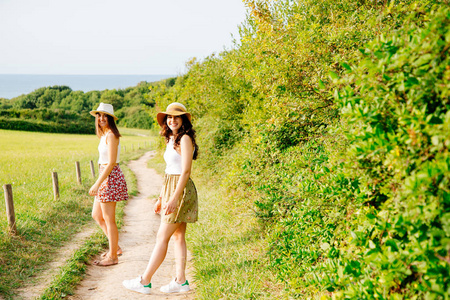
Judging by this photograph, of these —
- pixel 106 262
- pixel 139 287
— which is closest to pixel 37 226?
pixel 106 262

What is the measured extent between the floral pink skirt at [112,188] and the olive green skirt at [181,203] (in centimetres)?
127

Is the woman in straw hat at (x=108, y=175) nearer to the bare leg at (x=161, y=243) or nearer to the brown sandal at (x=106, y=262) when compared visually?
the brown sandal at (x=106, y=262)

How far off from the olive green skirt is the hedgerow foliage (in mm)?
1180

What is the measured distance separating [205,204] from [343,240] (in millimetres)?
5837

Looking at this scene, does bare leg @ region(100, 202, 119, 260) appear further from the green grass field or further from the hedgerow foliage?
the hedgerow foliage

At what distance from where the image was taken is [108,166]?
507 centimetres

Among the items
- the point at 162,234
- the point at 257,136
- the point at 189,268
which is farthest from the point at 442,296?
the point at 257,136

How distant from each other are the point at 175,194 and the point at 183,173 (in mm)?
278

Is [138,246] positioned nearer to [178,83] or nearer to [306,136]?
[306,136]

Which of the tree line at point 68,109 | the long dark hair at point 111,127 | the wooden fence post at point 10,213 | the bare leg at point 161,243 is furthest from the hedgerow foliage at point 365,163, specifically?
the tree line at point 68,109

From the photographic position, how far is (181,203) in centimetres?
418

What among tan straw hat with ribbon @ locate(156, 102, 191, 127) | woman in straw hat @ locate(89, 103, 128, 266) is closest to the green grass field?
woman in straw hat @ locate(89, 103, 128, 266)

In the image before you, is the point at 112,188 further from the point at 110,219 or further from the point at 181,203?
the point at 181,203

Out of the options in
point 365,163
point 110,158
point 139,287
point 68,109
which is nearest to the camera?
point 365,163
